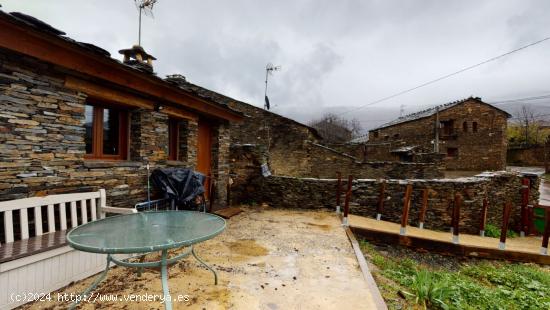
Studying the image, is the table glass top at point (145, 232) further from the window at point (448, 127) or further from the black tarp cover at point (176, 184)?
the window at point (448, 127)

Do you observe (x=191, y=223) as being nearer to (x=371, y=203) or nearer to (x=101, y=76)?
(x=101, y=76)

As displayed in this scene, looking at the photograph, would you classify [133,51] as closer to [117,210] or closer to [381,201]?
[117,210]

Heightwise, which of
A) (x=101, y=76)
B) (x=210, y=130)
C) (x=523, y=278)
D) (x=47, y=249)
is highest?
(x=101, y=76)

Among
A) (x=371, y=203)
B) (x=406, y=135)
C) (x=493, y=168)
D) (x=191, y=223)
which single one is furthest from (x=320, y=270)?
(x=493, y=168)

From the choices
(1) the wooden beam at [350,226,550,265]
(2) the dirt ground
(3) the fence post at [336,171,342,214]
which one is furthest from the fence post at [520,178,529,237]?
(2) the dirt ground

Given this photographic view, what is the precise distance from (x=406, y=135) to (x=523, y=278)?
18.1 meters

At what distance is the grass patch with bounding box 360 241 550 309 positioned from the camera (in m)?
3.17

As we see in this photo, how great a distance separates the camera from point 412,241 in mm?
6078

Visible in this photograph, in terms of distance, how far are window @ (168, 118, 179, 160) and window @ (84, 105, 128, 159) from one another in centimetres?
133

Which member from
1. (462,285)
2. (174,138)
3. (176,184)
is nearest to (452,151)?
(462,285)

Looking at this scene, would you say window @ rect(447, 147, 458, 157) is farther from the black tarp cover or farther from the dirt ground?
the black tarp cover

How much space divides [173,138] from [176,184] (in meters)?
1.63

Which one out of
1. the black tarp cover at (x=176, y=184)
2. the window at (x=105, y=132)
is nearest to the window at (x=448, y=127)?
the black tarp cover at (x=176, y=184)

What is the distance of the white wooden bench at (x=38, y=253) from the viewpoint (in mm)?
2383
